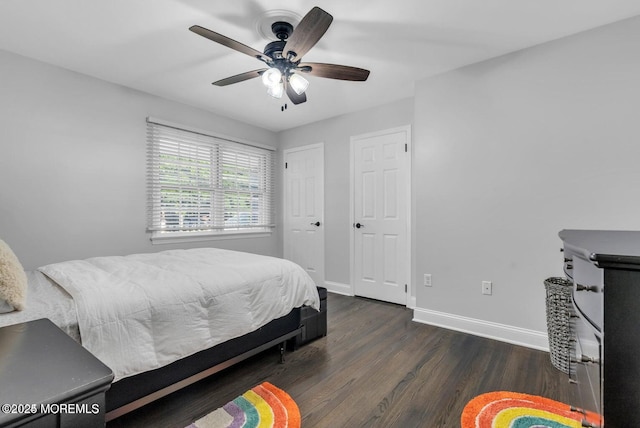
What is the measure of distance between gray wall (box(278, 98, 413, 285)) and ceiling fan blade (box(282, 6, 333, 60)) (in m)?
2.03

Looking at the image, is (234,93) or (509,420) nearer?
(509,420)

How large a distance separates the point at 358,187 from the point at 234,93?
72.3 inches

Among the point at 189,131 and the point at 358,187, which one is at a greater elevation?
the point at 189,131

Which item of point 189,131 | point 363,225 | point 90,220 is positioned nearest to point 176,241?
point 90,220

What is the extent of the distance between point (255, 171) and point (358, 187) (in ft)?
5.26

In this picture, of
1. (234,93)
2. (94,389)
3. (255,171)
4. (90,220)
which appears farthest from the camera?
(255,171)

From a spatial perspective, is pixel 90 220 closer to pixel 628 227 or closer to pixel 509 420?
pixel 509 420

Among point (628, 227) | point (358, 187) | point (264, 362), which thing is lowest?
point (264, 362)

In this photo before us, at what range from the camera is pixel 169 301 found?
5.18ft

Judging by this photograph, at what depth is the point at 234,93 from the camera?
3.30 metres

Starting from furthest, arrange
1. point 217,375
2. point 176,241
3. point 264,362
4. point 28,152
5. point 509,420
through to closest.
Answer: point 176,241
point 28,152
point 264,362
point 217,375
point 509,420

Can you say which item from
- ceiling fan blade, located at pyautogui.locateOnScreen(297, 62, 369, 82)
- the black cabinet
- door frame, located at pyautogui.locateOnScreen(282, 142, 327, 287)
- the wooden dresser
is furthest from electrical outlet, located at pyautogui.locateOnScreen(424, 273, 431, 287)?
the wooden dresser

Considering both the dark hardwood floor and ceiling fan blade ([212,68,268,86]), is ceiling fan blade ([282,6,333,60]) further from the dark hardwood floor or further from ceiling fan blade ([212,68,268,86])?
the dark hardwood floor

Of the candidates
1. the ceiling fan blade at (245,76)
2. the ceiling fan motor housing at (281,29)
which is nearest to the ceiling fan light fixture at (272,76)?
the ceiling fan blade at (245,76)
